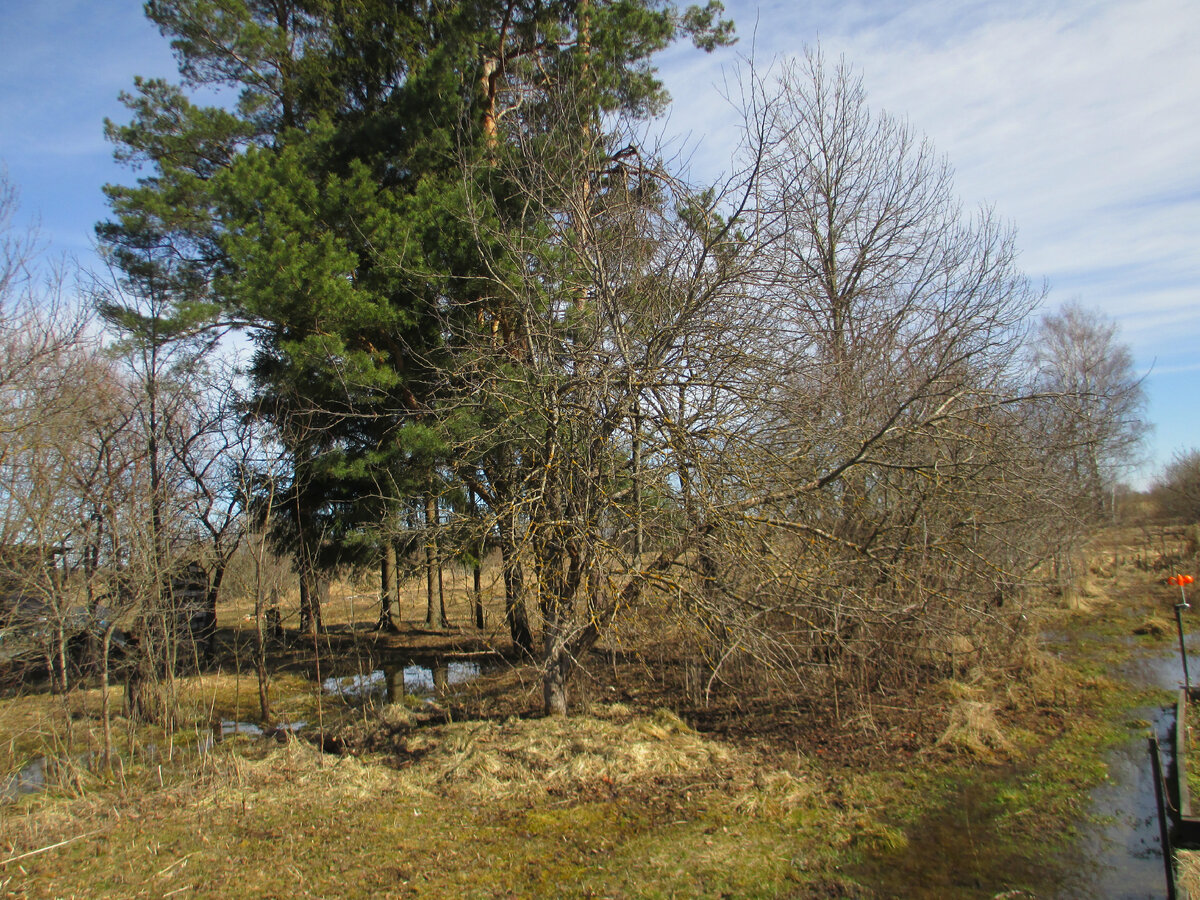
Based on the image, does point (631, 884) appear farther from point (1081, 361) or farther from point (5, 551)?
point (1081, 361)

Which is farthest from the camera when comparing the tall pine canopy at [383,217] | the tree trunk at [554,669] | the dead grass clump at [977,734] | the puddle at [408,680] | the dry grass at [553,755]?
the puddle at [408,680]

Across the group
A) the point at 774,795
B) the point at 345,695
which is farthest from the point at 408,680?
the point at 774,795

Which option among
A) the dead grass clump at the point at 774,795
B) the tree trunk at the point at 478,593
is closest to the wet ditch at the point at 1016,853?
the dead grass clump at the point at 774,795

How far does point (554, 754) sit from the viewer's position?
6301mm

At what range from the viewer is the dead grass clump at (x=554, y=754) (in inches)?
235

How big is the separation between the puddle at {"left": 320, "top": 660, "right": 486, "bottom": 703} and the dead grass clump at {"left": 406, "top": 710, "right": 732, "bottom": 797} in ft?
9.66

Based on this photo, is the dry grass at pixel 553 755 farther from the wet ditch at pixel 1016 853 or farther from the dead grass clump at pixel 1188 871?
the dead grass clump at pixel 1188 871

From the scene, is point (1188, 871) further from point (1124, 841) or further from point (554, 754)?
point (554, 754)

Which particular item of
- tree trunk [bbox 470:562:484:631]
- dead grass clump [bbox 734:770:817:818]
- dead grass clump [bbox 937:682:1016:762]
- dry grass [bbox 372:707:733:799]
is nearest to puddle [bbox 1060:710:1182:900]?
dead grass clump [bbox 937:682:1016:762]

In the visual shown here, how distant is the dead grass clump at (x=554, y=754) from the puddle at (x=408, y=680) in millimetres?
2943

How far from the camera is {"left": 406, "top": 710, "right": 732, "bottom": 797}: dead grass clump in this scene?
5965 mm

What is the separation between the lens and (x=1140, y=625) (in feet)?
48.2

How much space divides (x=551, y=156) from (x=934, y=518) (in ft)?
17.8

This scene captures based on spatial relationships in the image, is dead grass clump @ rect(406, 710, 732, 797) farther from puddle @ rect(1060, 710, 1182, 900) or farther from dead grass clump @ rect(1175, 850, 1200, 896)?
dead grass clump @ rect(1175, 850, 1200, 896)
